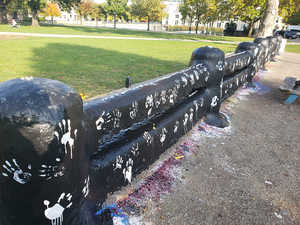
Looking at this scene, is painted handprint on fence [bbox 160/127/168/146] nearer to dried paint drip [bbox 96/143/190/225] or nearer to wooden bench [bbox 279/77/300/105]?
dried paint drip [bbox 96/143/190/225]

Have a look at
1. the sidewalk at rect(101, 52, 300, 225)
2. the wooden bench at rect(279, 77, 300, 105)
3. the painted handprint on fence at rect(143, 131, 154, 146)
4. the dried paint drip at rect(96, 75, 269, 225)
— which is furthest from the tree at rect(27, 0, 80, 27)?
the painted handprint on fence at rect(143, 131, 154, 146)

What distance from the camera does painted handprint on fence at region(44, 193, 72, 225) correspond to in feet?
4.27

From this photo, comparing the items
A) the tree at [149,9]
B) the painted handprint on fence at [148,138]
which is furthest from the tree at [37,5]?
the painted handprint on fence at [148,138]

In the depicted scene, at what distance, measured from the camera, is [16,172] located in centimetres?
118

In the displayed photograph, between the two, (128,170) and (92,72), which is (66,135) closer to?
(128,170)

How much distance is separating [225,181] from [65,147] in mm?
2110

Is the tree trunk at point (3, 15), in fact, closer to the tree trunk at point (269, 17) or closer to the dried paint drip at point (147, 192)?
the tree trunk at point (269, 17)

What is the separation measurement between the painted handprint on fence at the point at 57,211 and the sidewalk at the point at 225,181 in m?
0.74

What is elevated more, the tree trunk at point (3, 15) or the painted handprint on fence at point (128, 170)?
the tree trunk at point (3, 15)

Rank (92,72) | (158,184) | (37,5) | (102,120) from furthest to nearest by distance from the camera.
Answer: (37,5) < (92,72) < (158,184) < (102,120)

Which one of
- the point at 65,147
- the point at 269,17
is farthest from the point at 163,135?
the point at 269,17

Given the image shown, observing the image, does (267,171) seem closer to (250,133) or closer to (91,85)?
(250,133)

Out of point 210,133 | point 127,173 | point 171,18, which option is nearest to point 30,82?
point 127,173

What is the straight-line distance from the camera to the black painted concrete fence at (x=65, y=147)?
3.72 ft
